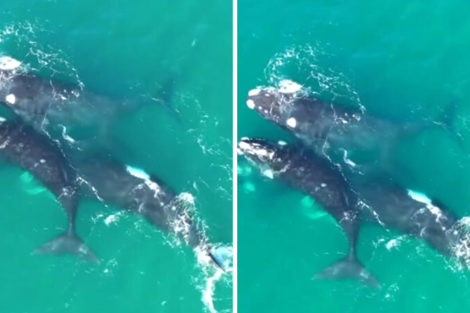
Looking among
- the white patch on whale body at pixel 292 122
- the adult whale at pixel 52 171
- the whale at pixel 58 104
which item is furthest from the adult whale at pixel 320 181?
the adult whale at pixel 52 171

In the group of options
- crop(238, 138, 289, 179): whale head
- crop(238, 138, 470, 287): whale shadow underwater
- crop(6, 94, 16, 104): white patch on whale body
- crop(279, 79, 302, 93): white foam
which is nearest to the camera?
crop(238, 138, 470, 287): whale shadow underwater

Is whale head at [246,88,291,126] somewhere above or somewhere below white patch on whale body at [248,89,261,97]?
below

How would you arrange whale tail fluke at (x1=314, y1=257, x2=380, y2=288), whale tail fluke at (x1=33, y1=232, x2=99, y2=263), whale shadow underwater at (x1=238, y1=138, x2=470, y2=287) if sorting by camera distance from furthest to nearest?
whale tail fluke at (x1=314, y1=257, x2=380, y2=288)
whale shadow underwater at (x1=238, y1=138, x2=470, y2=287)
whale tail fluke at (x1=33, y1=232, x2=99, y2=263)

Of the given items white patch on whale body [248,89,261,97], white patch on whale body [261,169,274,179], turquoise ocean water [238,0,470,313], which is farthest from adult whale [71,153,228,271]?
white patch on whale body [248,89,261,97]

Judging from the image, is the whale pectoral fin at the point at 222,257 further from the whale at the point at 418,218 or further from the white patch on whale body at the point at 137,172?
the whale at the point at 418,218

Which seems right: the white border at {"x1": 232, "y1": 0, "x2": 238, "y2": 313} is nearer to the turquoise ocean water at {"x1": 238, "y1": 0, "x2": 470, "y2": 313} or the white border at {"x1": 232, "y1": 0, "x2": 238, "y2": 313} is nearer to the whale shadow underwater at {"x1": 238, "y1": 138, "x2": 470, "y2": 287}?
the turquoise ocean water at {"x1": 238, "y1": 0, "x2": 470, "y2": 313}

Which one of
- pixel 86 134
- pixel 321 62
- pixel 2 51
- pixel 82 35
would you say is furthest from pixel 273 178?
pixel 2 51

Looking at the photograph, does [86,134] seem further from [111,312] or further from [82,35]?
[111,312]

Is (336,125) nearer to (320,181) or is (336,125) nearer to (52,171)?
(320,181)

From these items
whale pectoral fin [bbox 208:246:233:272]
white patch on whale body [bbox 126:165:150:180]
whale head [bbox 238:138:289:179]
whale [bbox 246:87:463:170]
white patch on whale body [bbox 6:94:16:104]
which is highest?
white patch on whale body [bbox 6:94:16:104]
